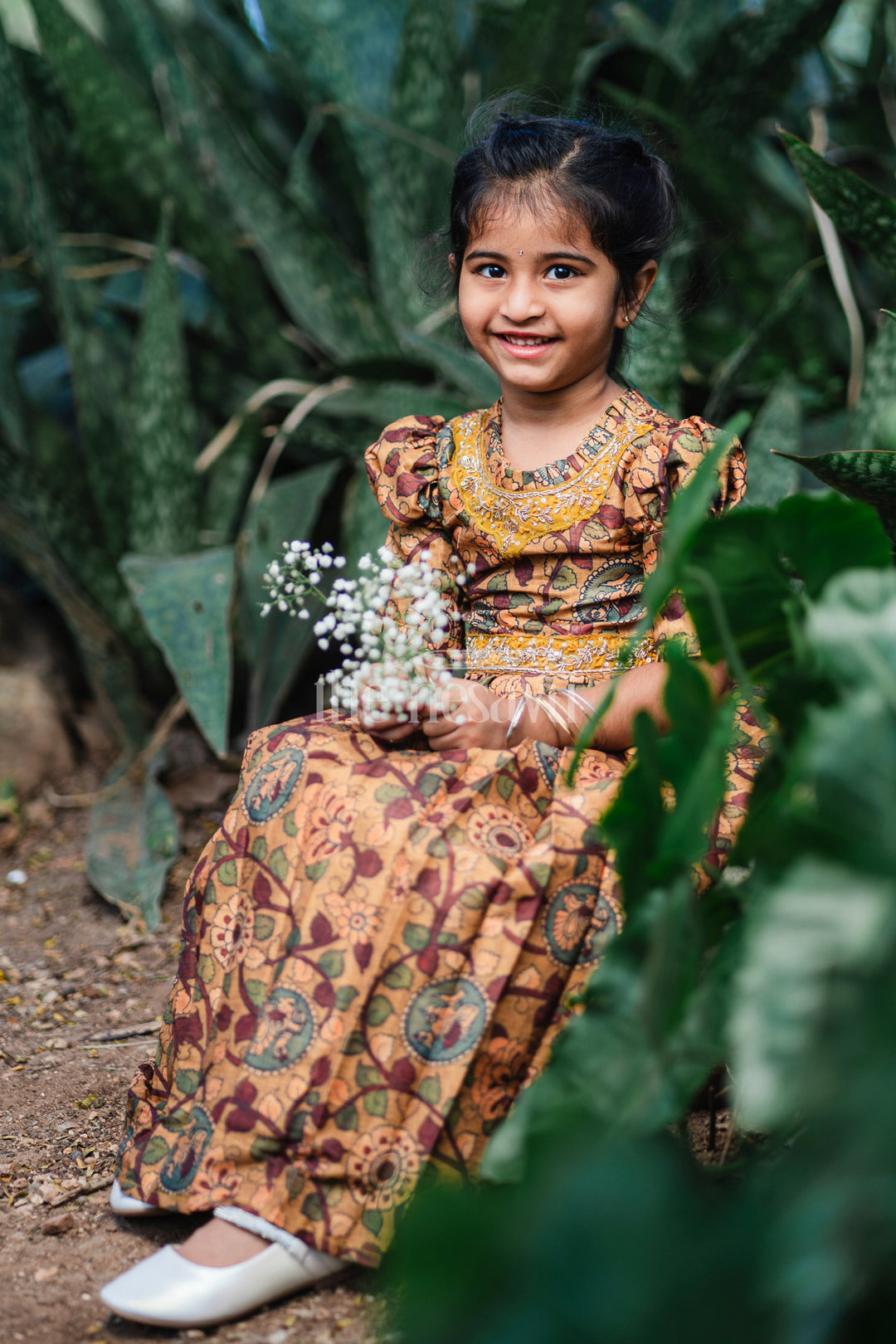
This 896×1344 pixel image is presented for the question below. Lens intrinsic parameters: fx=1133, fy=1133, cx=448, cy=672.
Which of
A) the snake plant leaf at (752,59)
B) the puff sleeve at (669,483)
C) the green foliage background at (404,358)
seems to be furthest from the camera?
the snake plant leaf at (752,59)

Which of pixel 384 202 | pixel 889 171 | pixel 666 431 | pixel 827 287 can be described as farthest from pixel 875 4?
pixel 666 431

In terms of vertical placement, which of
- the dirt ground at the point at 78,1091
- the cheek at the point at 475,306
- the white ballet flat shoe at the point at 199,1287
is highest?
the cheek at the point at 475,306

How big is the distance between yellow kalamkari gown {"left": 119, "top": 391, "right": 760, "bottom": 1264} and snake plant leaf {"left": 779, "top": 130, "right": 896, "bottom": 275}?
21.3 inches

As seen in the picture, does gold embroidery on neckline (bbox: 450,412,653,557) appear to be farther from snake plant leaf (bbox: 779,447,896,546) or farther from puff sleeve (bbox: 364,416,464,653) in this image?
snake plant leaf (bbox: 779,447,896,546)

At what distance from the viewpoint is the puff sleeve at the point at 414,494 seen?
1096 mm

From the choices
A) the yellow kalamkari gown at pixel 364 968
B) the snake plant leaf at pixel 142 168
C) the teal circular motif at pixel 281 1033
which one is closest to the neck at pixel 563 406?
the yellow kalamkari gown at pixel 364 968

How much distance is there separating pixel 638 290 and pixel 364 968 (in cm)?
Result: 66

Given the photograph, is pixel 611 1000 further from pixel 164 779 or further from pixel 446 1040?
pixel 164 779

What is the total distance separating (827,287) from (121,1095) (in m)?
1.51

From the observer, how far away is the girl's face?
97 centimetres

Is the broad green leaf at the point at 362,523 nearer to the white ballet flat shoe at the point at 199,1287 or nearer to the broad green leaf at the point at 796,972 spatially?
the white ballet flat shoe at the point at 199,1287

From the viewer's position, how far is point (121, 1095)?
106cm

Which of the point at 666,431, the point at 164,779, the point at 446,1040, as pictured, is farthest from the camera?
the point at 164,779

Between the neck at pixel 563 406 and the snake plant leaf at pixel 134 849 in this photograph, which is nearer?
the neck at pixel 563 406
